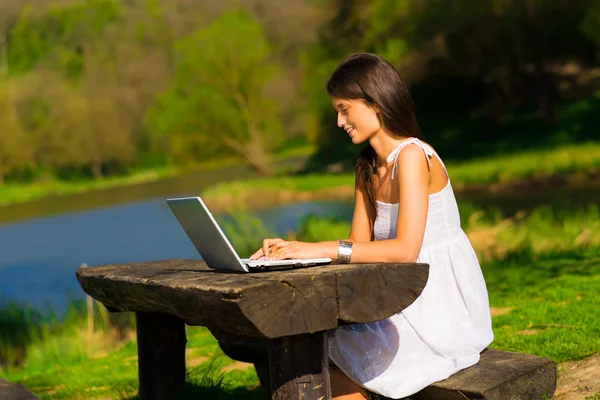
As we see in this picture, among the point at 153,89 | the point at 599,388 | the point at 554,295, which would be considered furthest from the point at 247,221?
the point at 153,89

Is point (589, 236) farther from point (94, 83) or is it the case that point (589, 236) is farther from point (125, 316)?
point (94, 83)

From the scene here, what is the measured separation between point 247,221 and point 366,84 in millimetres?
7427

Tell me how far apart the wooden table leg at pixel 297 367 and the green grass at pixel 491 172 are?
57.0ft

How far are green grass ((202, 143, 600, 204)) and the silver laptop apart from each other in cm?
1729

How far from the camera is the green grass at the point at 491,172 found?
19.6 m

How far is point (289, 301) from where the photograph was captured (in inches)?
93.0

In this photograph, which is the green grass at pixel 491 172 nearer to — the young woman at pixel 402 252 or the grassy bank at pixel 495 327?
the grassy bank at pixel 495 327

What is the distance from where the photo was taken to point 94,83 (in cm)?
5297

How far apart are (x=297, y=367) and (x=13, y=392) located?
1179 millimetres

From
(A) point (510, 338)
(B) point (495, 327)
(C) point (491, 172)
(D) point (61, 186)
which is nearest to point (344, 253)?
(A) point (510, 338)

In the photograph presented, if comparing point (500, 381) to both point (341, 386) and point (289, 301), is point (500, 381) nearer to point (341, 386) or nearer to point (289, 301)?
point (341, 386)

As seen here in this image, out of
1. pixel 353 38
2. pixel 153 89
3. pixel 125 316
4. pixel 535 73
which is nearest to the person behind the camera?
pixel 125 316

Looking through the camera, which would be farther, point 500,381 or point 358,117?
point 358,117

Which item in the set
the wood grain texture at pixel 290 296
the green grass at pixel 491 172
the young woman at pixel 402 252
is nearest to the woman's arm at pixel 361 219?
the young woman at pixel 402 252
